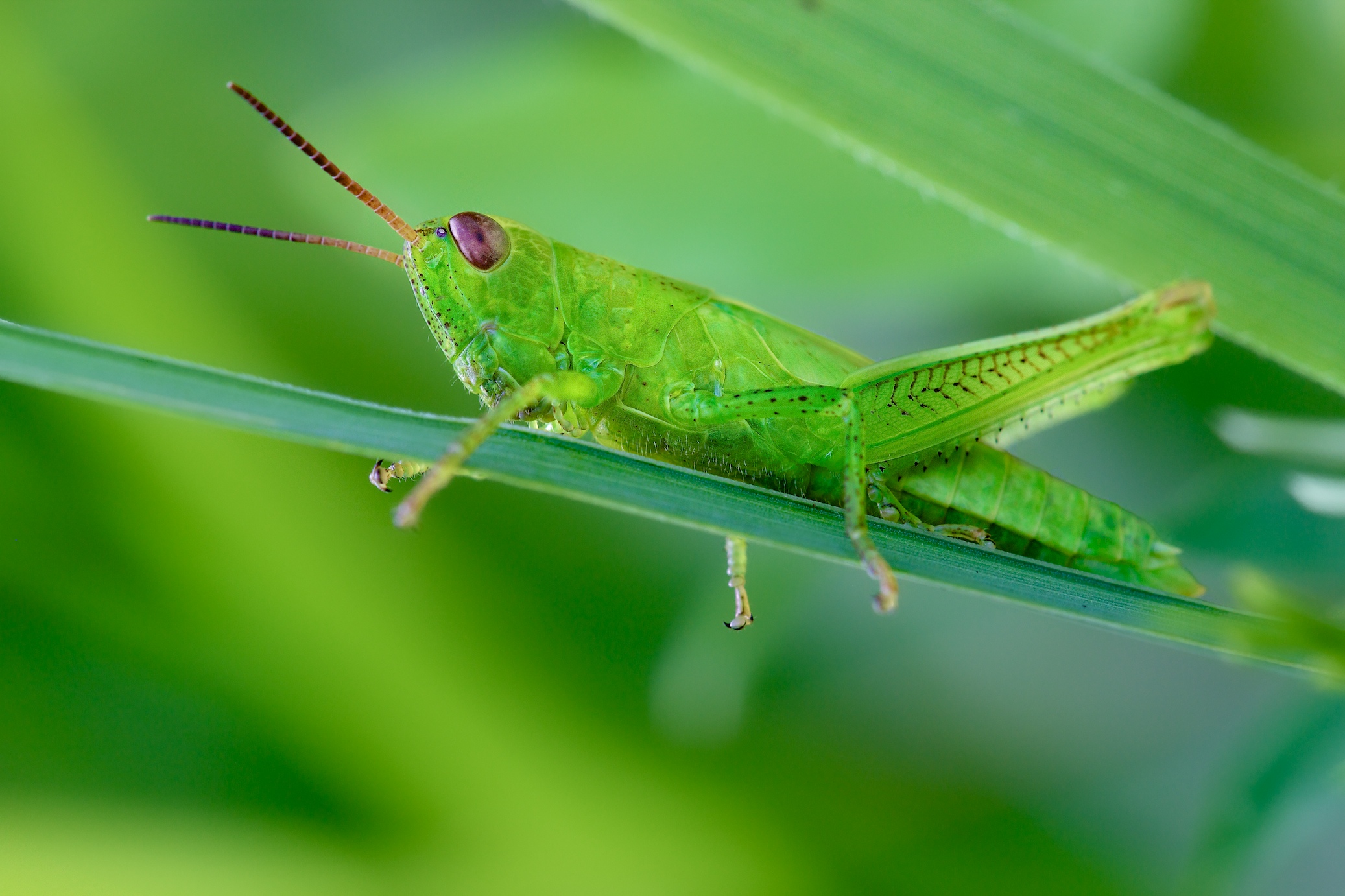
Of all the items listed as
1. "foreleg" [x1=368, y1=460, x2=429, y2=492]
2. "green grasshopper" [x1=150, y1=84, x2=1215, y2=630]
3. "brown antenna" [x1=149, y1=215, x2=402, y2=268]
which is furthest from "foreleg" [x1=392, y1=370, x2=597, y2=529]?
"brown antenna" [x1=149, y1=215, x2=402, y2=268]

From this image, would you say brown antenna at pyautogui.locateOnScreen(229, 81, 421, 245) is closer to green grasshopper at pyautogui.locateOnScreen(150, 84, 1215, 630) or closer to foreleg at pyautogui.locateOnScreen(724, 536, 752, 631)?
green grasshopper at pyautogui.locateOnScreen(150, 84, 1215, 630)

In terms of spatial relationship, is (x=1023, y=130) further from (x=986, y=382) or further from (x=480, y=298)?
(x=480, y=298)

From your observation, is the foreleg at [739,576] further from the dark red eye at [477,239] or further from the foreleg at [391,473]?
the dark red eye at [477,239]

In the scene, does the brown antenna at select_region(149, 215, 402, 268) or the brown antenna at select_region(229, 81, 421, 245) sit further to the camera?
the brown antenna at select_region(149, 215, 402, 268)

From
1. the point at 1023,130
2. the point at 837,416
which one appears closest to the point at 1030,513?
the point at 837,416

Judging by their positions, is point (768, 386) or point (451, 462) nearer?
point (451, 462)

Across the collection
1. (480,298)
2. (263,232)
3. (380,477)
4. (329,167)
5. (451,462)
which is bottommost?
(451,462)

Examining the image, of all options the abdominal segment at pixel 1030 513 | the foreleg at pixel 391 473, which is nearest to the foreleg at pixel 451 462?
the foreleg at pixel 391 473

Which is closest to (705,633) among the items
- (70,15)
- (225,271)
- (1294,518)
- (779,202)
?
(779,202)
